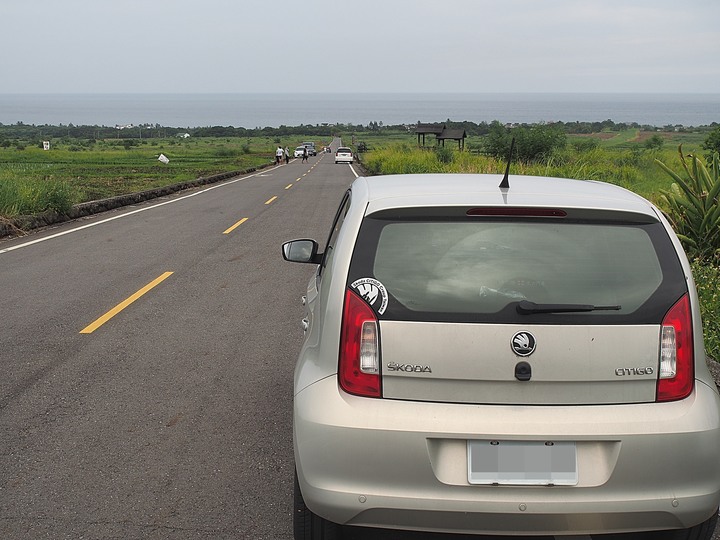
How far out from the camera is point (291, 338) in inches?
276

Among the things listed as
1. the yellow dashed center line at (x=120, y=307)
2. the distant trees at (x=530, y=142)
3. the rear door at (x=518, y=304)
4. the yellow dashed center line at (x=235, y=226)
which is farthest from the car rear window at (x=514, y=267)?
the distant trees at (x=530, y=142)

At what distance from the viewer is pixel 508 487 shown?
2.86 metres

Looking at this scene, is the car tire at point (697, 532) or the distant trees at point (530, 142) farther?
the distant trees at point (530, 142)

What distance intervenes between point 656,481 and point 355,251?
142 cm

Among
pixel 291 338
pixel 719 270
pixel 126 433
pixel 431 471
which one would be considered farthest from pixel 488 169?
Answer: pixel 431 471

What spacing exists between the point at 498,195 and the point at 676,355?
0.94 meters

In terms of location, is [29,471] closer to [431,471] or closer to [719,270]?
[431,471]

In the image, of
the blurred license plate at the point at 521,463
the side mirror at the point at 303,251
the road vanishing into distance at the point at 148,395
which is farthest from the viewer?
the side mirror at the point at 303,251

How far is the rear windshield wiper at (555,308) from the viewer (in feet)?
9.62

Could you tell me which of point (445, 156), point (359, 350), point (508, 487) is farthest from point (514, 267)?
point (445, 156)

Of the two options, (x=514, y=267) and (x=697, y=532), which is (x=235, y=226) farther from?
(x=697, y=532)

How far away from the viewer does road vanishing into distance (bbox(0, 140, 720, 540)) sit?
3789mm

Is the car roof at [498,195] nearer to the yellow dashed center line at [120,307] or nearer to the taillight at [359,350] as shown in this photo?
the taillight at [359,350]

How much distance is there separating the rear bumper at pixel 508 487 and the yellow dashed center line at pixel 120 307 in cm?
482
